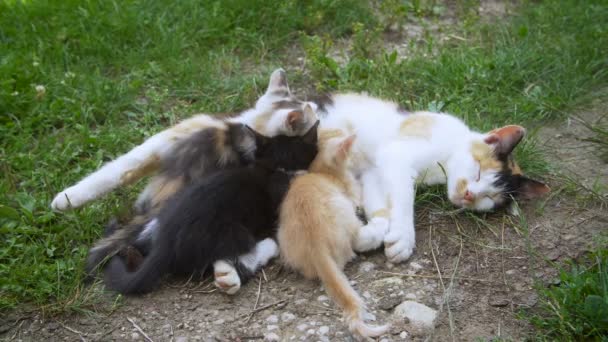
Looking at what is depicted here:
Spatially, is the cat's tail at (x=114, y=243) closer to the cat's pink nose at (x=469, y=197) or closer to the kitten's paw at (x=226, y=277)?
the kitten's paw at (x=226, y=277)

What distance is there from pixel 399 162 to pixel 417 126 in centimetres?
37

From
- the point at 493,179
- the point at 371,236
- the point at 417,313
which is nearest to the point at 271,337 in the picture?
the point at 417,313

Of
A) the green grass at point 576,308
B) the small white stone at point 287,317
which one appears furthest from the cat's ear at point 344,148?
the green grass at point 576,308

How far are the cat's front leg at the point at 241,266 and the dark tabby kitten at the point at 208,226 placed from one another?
0.07 feet

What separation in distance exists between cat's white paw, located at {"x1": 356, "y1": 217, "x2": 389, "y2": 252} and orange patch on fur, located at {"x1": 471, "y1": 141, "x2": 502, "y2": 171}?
2.43 feet

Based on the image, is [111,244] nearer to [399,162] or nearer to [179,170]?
[179,170]

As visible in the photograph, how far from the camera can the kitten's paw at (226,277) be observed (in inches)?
126

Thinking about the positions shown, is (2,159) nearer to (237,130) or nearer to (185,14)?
(237,130)

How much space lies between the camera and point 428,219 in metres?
3.83

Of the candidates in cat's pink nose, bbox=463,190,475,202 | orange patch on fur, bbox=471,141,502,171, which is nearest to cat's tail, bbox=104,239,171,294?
cat's pink nose, bbox=463,190,475,202

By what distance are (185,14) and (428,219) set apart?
→ 118 inches

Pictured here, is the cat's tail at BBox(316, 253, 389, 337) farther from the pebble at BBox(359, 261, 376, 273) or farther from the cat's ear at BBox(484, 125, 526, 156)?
the cat's ear at BBox(484, 125, 526, 156)

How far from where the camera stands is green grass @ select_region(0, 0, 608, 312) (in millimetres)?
4320

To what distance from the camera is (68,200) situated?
3684mm
